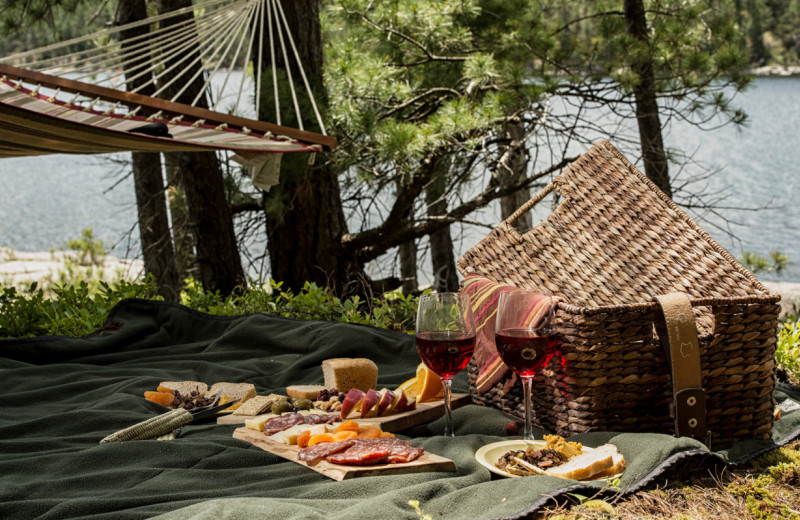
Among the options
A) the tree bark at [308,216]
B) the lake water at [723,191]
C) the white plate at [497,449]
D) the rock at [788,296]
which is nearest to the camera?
the white plate at [497,449]

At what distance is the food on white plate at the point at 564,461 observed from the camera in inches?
48.9

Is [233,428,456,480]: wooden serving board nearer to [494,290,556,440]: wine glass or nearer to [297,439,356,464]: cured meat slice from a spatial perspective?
[297,439,356,464]: cured meat slice

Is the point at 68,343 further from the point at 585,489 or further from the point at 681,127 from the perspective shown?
the point at 681,127

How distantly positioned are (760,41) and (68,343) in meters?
11.6

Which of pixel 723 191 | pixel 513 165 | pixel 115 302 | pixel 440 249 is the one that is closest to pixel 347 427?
pixel 115 302

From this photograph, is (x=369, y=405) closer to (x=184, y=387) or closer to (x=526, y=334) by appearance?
(x=526, y=334)

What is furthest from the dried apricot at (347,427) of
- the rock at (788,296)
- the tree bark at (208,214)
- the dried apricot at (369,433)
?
the rock at (788,296)

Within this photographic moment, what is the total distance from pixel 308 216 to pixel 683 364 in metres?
2.83

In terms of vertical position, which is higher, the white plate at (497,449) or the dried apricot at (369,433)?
the dried apricot at (369,433)

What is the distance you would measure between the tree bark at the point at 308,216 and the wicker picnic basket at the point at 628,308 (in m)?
2.15

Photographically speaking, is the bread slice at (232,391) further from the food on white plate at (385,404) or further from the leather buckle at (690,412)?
the leather buckle at (690,412)

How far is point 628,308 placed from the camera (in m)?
1.39

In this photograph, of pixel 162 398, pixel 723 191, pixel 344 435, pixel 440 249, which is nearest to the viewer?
pixel 344 435

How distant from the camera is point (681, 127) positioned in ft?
58.7
